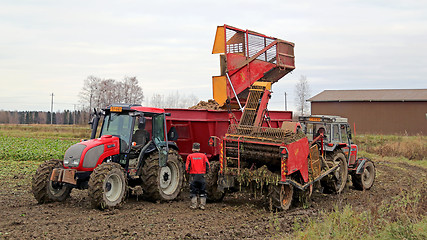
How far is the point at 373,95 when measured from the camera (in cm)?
4419

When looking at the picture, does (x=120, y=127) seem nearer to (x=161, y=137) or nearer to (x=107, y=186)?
(x=161, y=137)

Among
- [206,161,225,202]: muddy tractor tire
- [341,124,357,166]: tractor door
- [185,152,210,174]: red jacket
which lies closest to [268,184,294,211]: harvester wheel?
[206,161,225,202]: muddy tractor tire

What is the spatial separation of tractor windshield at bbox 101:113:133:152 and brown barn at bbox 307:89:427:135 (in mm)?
34753

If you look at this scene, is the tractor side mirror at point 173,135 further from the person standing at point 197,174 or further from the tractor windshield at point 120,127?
the tractor windshield at point 120,127

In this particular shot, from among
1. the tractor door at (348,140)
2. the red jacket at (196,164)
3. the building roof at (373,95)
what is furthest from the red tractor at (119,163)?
the building roof at (373,95)

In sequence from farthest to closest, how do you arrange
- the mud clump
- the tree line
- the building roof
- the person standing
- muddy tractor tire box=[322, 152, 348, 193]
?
the tree line → the building roof → the mud clump → muddy tractor tire box=[322, 152, 348, 193] → the person standing

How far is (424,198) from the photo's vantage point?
9.98m

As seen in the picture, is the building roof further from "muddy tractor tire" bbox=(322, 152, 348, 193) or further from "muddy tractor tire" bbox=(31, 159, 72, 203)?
"muddy tractor tire" bbox=(31, 159, 72, 203)

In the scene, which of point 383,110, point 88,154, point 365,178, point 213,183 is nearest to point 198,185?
point 213,183

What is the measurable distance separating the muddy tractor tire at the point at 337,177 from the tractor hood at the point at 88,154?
6252 mm

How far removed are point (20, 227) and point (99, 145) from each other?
258 cm

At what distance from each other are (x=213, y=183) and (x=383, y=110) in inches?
1405

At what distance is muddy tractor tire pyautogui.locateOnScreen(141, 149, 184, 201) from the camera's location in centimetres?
1068

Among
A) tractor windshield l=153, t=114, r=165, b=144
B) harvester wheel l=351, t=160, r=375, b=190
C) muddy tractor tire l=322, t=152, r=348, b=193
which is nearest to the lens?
tractor windshield l=153, t=114, r=165, b=144
